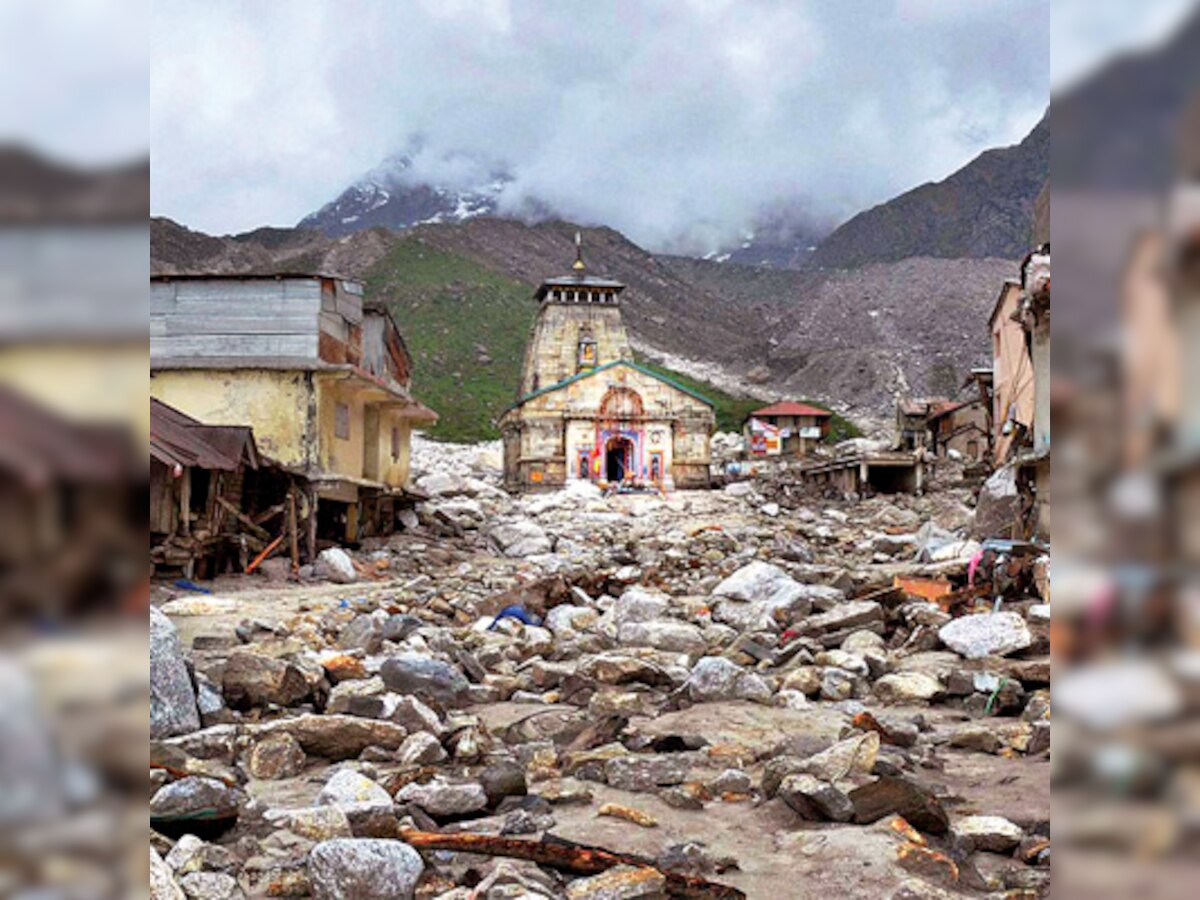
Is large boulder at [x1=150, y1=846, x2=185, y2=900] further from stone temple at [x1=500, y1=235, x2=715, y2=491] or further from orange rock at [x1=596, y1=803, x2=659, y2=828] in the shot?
stone temple at [x1=500, y1=235, x2=715, y2=491]

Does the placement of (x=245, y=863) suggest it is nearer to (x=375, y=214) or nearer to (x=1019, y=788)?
(x=1019, y=788)

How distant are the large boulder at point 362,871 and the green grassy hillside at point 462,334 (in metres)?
56.4

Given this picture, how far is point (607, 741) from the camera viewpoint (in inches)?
222

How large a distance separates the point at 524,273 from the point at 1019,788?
4448 inches

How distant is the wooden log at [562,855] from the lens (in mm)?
3350

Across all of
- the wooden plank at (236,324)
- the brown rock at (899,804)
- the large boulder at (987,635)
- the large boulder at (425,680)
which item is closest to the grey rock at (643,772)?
the brown rock at (899,804)

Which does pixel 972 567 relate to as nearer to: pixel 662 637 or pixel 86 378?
pixel 662 637

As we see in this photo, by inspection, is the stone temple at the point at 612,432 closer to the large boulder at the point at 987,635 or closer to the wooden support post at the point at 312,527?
the wooden support post at the point at 312,527

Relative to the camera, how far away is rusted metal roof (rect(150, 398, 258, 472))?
12.4 m

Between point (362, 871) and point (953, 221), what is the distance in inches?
6899

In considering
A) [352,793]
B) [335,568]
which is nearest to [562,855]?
[352,793]

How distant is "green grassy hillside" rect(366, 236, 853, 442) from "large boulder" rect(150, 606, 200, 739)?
5398cm

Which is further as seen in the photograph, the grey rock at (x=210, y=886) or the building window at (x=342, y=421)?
the building window at (x=342, y=421)

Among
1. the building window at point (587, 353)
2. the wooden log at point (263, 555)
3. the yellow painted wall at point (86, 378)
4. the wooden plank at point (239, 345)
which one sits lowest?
the wooden log at point (263, 555)
